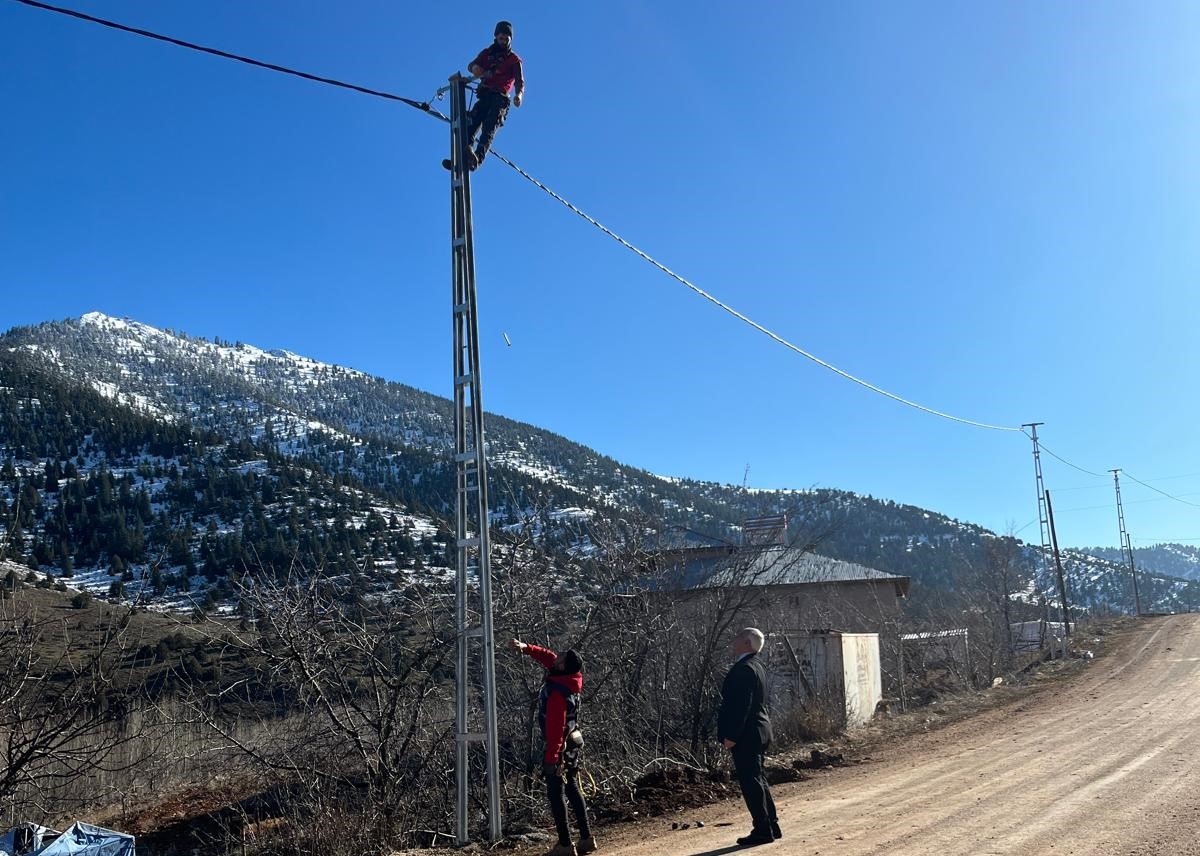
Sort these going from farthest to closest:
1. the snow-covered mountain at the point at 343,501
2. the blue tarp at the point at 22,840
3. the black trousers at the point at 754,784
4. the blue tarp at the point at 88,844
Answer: the snow-covered mountain at the point at 343,501 < the blue tarp at the point at 22,840 < the blue tarp at the point at 88,844 < the black trousers at the point at 754,784

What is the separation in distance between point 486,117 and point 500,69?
478 millimetres

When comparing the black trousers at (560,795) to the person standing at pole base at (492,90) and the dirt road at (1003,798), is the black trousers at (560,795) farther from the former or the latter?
the person standing at pole base at (492,90)

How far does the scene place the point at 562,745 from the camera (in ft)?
24.7

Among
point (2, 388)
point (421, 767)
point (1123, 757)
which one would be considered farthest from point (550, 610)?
point (2, 388)

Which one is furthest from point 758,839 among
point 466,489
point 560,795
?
point 466,489

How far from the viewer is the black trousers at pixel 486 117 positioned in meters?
9.07

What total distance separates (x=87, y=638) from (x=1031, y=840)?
33.7 ft

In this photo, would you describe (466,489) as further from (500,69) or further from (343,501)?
(343,501)

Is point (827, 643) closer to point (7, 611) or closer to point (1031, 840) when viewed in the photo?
point (1031, 840)

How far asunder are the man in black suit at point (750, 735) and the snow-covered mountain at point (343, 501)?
634 centimetres

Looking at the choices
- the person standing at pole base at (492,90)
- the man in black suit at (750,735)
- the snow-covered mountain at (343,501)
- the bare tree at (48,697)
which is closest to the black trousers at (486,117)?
the person standing at pole base at (492,90)

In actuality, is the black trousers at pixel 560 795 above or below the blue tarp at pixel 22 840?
above

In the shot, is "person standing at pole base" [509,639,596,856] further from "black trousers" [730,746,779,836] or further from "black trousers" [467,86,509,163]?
"black trousers" [467,86,509,163]

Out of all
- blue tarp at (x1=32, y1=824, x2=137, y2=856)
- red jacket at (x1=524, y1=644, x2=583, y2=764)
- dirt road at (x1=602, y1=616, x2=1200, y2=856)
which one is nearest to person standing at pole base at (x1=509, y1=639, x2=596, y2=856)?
red jacket at (x1=524, y1=644, x2=583, y2=764)
